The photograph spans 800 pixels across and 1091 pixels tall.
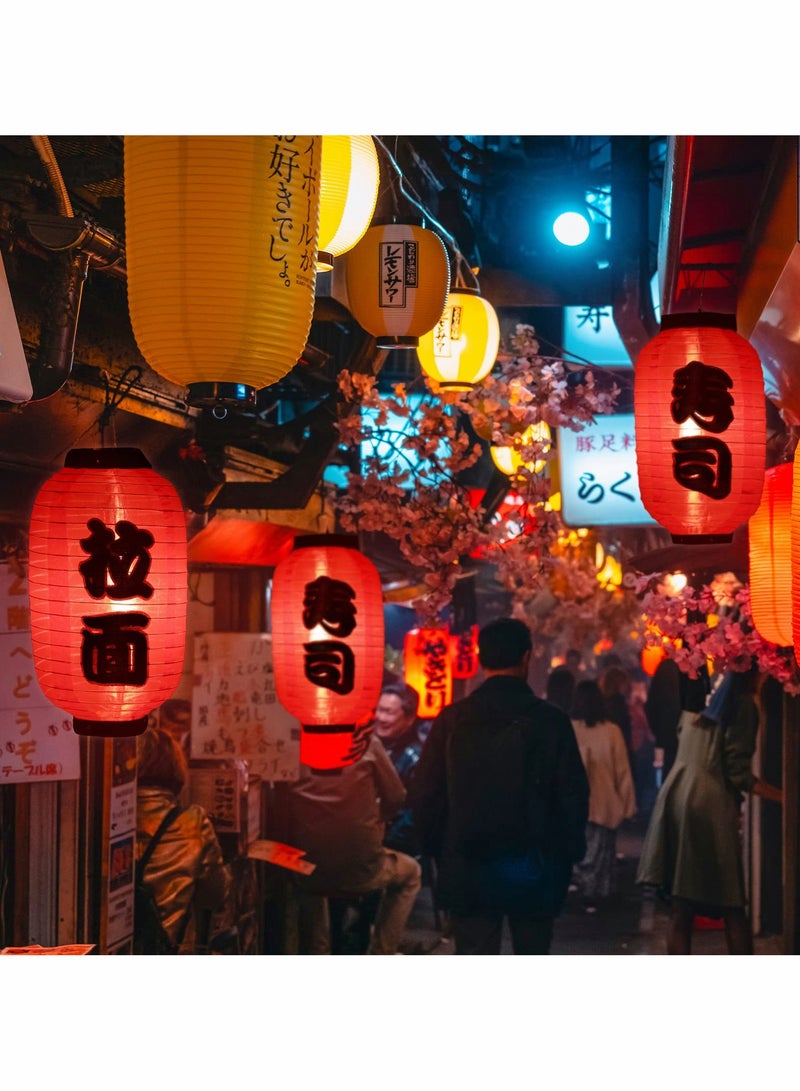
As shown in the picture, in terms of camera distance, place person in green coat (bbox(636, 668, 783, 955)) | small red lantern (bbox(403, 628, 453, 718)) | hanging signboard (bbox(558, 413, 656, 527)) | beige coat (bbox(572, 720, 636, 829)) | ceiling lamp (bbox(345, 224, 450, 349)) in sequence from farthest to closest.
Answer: small red lantern (bbox(403, 628, 453, 718)), beige coat (bbox(572, 720, 636, 829)), hanging signboard (bbox(558, 413, 656, 527)), person in green coat (bbox(636, 668, 783, 955)), ceiling lamp (bbox(345, 224, 450, 349))

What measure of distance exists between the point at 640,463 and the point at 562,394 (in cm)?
345

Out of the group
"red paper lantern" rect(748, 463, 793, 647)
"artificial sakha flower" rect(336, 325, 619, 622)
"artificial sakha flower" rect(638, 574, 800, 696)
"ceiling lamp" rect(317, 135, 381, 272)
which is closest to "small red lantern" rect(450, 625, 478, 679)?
"artificial sakha flower" rect(336, 325, 619, 622)

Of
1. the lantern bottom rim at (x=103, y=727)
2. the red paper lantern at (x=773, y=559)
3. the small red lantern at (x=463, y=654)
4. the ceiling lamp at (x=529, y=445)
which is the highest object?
the ceiling lamp at (x=529, y=445)

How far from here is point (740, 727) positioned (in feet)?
27.5

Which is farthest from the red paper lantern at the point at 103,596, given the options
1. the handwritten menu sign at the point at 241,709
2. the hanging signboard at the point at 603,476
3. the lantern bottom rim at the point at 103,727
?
the hanging signboard at the point at 603,476

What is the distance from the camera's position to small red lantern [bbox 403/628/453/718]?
1184 cm

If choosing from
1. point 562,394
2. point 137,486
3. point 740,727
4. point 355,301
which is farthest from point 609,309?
point 137,486

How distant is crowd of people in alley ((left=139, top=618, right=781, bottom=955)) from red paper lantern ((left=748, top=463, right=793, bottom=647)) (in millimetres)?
1314

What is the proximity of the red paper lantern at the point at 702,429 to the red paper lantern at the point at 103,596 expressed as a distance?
219 centimetres

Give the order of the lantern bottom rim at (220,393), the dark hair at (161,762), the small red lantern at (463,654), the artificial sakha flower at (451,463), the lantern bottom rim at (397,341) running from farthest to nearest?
the small red lantern at (463,654)
the artificial sakha flower at (451,463)
the dark hair at (161,762)
the lantern bottom rim at (397,341)
the lantern bottom rim at (220,393)

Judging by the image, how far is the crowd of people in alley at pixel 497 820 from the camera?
6777 mm

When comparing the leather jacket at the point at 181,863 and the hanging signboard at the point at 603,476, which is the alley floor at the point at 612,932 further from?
the hanging signboard at the point at 603,476

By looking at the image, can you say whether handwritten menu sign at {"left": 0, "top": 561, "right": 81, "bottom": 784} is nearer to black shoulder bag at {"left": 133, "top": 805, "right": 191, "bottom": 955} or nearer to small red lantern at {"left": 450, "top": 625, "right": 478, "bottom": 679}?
black shoulder bag at {"left": 133, "top": 805, "right": 191, "bottom": 955}
